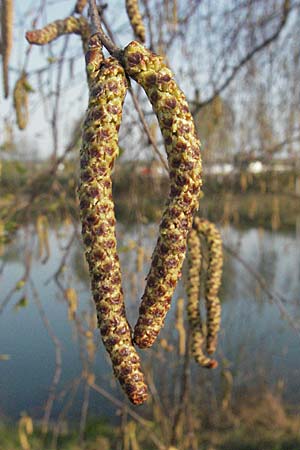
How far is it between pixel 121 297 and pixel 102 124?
0.13m

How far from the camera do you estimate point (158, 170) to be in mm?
2076

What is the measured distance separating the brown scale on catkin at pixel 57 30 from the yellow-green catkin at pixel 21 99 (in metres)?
0.62

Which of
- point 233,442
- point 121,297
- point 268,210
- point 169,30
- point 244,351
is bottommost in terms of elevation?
point 233,442

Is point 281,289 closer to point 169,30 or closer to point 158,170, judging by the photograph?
point 158,170

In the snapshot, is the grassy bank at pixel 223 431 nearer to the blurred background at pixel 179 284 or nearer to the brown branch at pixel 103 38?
the blurred background at pixel 179 284

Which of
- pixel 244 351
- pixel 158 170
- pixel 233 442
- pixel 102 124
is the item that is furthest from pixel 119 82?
pixel 244 351

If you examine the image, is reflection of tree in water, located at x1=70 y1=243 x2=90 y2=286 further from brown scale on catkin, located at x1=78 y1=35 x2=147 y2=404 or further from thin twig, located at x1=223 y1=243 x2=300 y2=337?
brown scale on catkin, located at x1=78 y1=35 x2=147 y2=404

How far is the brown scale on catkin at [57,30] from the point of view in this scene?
2.13 ft

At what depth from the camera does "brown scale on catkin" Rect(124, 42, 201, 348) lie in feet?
1.15

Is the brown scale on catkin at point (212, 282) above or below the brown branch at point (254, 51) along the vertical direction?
below

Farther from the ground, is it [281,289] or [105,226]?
[105,226]

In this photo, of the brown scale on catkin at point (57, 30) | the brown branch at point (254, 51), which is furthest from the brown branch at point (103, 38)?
the brown branch at point (254, 51)

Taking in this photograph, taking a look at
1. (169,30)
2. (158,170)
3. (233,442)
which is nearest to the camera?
(169,30)

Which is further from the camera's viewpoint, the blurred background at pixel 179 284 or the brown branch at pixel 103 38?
the blurred background at pixel 179 284
